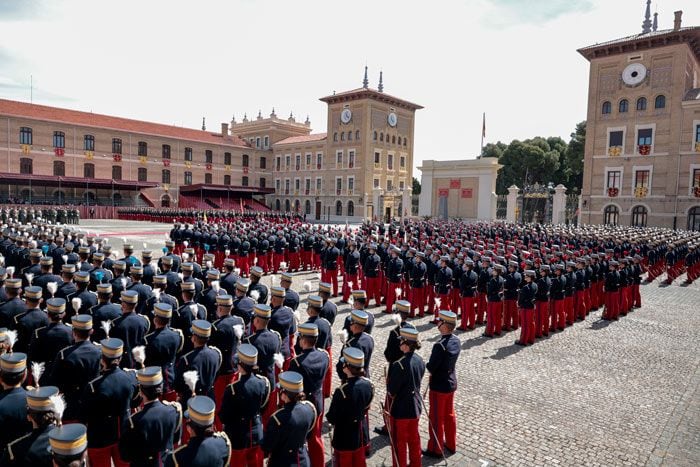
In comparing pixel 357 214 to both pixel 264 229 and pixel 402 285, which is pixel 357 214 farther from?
pixel 402 285

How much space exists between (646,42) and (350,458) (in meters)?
43.8

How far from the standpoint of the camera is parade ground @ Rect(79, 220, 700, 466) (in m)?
6.01

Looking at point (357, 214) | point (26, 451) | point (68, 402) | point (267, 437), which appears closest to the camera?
point (26, 451)

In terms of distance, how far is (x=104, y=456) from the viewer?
463 cm

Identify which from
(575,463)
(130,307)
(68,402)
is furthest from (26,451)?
(575,463)

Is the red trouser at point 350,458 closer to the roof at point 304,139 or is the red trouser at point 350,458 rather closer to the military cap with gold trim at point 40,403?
the military cap with gold trim at point 40,403

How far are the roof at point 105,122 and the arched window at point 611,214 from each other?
148ft

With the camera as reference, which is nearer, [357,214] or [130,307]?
[130,307]

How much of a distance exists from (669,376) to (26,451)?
9.99 metres

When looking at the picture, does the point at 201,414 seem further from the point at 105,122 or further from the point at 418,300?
the point at 105,122

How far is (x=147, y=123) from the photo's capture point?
188ft

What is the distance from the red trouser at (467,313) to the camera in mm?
11477

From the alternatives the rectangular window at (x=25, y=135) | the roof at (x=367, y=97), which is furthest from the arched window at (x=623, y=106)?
the rectangular window at (x=25, y=135)

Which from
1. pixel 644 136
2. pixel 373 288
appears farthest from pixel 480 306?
pixel 644 136
